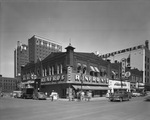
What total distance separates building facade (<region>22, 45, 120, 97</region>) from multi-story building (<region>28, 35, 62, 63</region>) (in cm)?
5508

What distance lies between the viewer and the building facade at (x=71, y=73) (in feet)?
97.3

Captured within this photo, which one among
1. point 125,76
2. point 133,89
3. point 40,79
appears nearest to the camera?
point 40,79

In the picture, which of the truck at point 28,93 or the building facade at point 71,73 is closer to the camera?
the building facade at point 71,73

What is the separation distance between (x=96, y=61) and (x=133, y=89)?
24.6 meters

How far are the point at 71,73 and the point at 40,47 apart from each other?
237 ft

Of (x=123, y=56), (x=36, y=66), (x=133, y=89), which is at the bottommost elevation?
(x=133, y=89)

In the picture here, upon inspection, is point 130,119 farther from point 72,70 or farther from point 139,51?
point 139,51

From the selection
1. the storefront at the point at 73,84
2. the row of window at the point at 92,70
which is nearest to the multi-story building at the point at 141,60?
the row of window at the point at 92,70

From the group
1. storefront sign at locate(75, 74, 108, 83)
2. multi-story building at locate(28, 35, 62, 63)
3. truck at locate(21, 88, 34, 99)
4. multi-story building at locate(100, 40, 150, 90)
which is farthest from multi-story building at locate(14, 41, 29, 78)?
storefront sign at locate(75, 74, 108, 83)

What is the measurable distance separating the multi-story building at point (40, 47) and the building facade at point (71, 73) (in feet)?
181

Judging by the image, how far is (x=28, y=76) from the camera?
145ft

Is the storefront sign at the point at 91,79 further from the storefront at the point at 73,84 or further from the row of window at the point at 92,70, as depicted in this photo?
the row of window at the point at 92,70

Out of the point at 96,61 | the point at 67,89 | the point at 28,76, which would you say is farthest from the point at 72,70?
the point at 28,76

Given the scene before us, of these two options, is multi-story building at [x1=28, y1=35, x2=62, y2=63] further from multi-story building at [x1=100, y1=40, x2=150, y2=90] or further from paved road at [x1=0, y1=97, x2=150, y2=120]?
paved road at [x1=0, y1=97, x2=150, y2=120]
